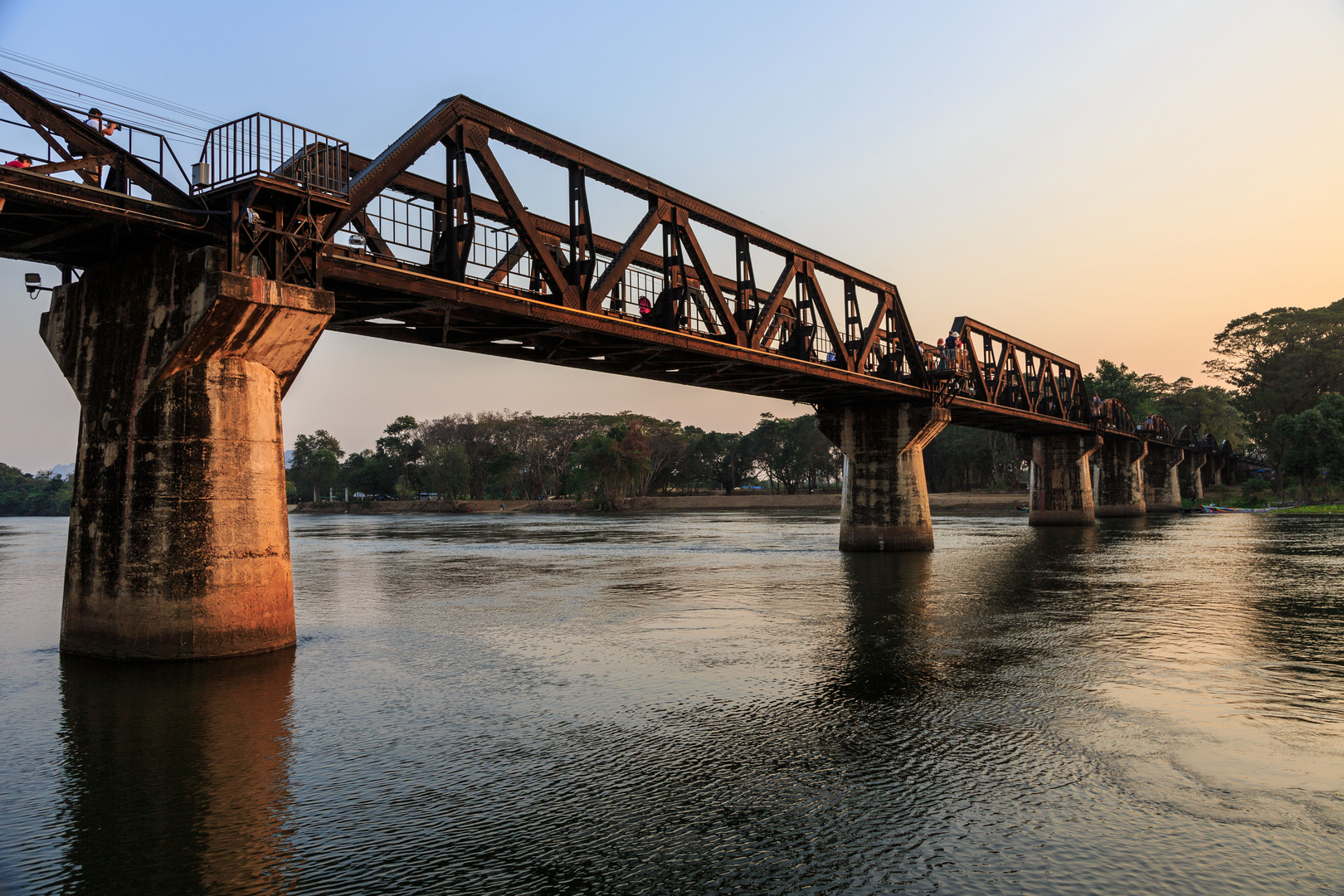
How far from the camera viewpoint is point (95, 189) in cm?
1357

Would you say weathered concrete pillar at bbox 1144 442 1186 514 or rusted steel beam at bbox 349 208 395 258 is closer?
rusted steel beam at bbox 349 208 395 258

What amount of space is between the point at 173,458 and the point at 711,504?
136 meters

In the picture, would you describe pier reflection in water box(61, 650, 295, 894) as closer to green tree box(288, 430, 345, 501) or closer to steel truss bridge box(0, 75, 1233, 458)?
steel truss bridge box(0, 75, 1233, 458)

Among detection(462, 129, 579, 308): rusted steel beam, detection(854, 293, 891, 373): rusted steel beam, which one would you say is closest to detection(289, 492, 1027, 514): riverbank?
detection(854, 293, 891, 373): rusted steel beam

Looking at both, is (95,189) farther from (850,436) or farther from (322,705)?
(850,436)

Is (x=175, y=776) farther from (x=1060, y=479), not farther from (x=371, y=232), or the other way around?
(x=1060, y=479)

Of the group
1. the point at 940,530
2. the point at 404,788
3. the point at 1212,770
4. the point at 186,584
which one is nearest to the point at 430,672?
the point at 186,584

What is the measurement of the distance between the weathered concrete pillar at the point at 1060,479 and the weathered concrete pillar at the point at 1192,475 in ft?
182

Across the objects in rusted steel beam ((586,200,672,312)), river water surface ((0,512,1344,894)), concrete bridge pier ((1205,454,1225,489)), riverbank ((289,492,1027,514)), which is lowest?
river water surface ((0,512,1344,894))

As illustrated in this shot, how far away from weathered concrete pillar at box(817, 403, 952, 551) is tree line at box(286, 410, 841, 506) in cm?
8729

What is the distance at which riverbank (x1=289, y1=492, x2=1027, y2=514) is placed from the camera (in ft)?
400

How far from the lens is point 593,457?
13262cm

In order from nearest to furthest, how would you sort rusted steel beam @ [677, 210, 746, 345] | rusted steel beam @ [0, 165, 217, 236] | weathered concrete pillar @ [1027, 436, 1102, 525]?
rusted steel beam @ [0, 165, 217, 236]
rusted steel beam @ [677, 210, 746, 345]
weathered concrete pillar @ [1027, 436, 1102, 525]

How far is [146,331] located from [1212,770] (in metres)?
18.2
